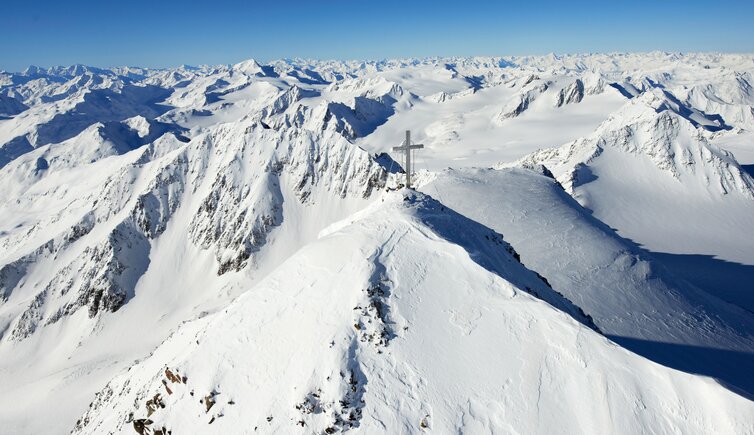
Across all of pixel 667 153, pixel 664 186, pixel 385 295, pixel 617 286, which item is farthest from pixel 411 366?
pixel 667 153

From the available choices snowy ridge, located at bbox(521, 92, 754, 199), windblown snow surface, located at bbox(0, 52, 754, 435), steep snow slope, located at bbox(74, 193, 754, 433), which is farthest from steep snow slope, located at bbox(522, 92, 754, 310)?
steep snow slope, located at bbox(74, 193, 754, 433)

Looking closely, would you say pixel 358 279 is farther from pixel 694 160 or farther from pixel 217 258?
pixel 694 160

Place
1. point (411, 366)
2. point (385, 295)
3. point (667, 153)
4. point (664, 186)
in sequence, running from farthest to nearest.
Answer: point (667, 153), point (664, 186), point (385, 295), point (411, 366)

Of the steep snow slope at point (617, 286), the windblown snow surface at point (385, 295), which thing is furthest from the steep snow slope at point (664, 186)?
the steep snow slope at point (617, 286)

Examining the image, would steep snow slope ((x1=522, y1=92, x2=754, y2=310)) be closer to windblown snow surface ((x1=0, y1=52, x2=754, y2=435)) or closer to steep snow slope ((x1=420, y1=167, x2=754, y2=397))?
windblown snow surface ((x1=0, y1=52, x2=754, y2=435))

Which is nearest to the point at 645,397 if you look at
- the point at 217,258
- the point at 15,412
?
the point at 15,412

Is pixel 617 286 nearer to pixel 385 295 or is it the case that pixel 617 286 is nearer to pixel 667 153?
pixel 385 295
